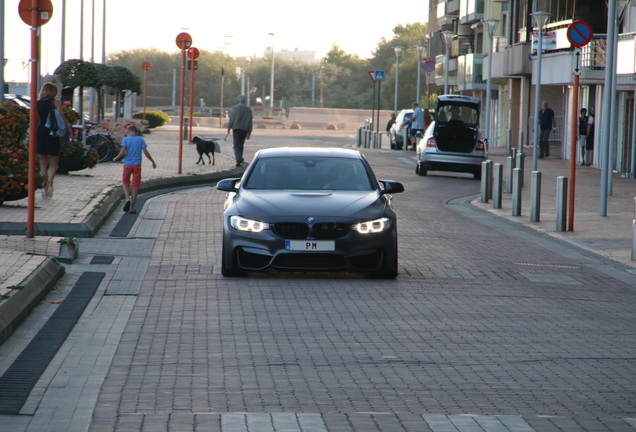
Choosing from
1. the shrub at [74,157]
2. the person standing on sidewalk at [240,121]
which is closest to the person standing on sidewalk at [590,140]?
the person standing on sidewalk at [240,121]

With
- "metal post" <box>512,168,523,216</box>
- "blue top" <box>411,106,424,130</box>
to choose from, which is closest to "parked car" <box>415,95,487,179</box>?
"metal post" <box>512,168,523,216</box>

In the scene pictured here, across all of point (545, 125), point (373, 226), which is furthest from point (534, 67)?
point (373, 226)

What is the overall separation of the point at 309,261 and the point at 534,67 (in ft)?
112

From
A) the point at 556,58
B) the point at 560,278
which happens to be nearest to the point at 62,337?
the point at 560,278

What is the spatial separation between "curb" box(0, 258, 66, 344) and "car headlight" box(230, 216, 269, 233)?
177 centimetres

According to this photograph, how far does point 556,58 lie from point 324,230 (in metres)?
30.6

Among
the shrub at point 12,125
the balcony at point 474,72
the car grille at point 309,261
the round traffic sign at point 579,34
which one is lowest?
the car grille at point 309,261

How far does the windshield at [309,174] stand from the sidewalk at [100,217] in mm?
2325

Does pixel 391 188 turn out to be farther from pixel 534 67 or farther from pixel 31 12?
pixel 534 67

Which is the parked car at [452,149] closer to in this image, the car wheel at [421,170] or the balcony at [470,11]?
the car wheel at [421,170]

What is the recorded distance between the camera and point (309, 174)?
12000mm

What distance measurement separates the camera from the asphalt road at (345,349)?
5.87m

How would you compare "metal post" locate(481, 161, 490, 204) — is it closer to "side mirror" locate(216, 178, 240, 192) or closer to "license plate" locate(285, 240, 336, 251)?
"side mirror" locate(216, 178, 240, 192)

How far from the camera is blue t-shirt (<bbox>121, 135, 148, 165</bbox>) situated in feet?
57.3
